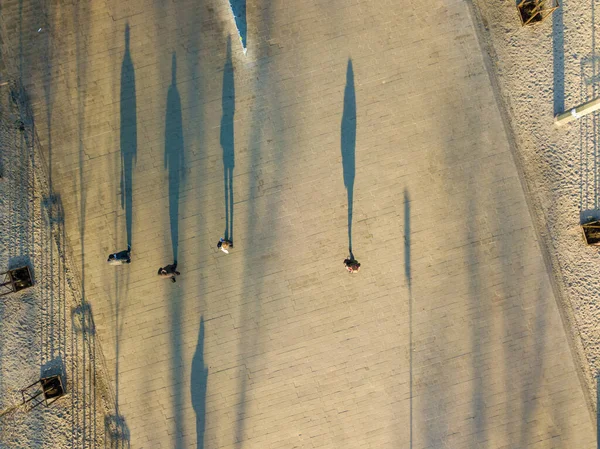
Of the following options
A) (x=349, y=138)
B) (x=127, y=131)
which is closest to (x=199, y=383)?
(x=127, y=131)

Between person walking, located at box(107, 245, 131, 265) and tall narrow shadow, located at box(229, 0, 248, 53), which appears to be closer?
person walking, located at box(107, 245, 131, 265)

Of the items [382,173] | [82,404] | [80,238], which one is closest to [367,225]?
[382,173]

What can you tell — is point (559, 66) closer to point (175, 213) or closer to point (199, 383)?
point (175, 213)

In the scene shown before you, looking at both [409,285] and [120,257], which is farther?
[409,285]

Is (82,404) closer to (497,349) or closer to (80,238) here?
(80,238)

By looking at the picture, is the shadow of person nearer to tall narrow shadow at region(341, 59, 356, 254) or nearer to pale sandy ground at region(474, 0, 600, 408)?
tall narrow shadow at region(341, 59, 356, 254)

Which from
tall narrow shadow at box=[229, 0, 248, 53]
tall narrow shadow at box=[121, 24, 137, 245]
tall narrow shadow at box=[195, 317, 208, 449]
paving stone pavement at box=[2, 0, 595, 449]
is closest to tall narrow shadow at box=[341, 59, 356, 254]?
paving stone pavement at box=[2, 0, 595, 449]
